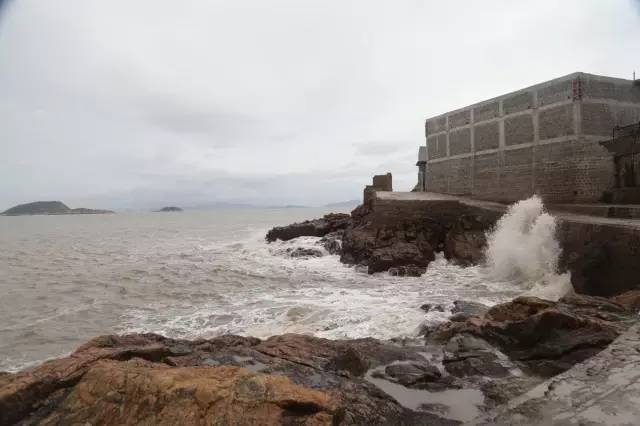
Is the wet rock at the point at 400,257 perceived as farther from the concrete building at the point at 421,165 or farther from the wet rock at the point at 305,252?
the concrete building at the point at 421,165

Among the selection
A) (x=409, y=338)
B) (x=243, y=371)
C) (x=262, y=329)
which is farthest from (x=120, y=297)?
(x=243, y=371)

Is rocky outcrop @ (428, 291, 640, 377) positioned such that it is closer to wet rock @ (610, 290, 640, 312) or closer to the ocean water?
wet rock @ (610, 290, 640, 312)

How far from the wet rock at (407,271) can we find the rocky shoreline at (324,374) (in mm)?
5775

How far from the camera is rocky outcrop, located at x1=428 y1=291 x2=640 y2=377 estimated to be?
205 inches

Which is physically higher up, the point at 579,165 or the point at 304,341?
the point at 579,165

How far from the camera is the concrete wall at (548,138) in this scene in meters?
15.4

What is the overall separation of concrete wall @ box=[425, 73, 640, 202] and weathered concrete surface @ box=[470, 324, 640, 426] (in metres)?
13.8

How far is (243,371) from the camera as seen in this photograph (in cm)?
366

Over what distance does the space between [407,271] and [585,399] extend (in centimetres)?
1141

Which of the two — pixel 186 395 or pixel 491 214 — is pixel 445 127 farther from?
pixel 186 395

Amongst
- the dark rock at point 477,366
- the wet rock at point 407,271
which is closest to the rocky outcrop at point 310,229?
the wet rock at point 407,271

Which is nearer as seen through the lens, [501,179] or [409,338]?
[409,338]

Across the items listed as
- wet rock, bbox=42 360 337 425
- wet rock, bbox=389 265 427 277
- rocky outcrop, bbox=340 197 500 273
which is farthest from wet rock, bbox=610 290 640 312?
rocky outcrop, bbox=340 197 500 273

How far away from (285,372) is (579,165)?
51.2ft
